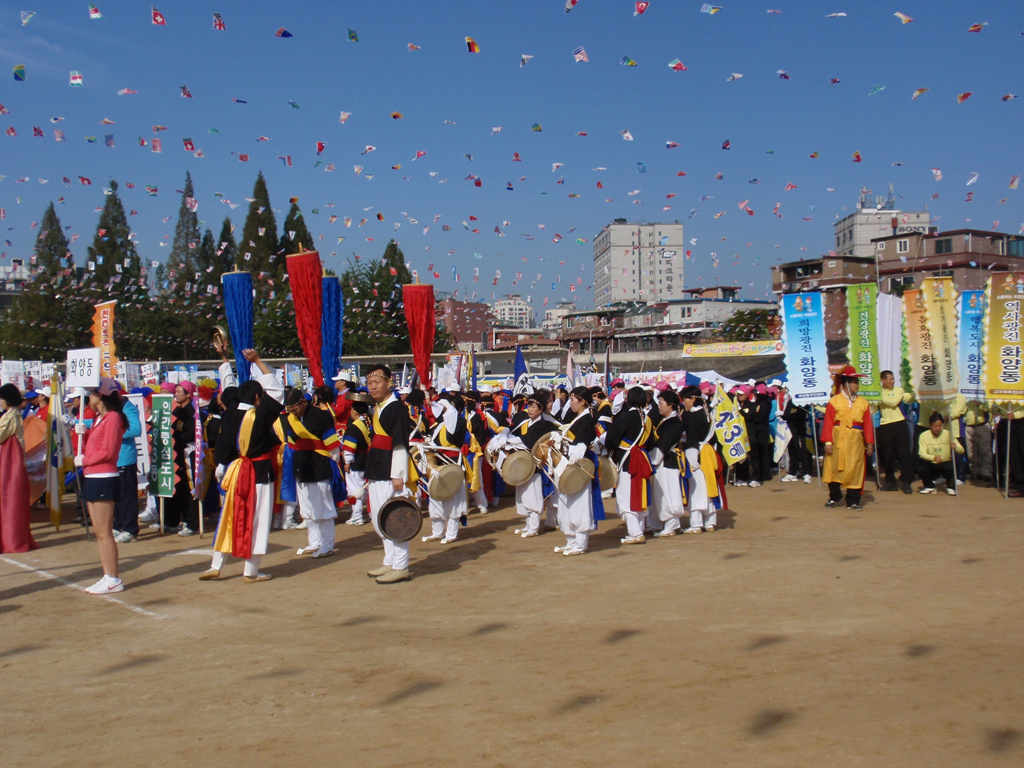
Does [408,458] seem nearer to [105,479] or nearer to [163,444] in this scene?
[105,479]

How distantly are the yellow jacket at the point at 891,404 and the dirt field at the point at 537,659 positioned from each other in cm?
341

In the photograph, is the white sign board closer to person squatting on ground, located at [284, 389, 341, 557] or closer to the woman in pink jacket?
the woman in pink jacket

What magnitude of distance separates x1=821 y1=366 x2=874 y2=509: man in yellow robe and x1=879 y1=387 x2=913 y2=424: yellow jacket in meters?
1.23

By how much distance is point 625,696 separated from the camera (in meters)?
3.83

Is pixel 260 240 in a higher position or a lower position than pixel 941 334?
higher

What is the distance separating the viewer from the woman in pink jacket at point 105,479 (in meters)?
6.09

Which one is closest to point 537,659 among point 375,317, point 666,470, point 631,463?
point 631,463

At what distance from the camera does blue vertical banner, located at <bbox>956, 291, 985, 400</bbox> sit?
10.3m

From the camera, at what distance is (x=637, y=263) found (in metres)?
98.6

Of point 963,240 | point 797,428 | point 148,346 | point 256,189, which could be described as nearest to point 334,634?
point 797,428

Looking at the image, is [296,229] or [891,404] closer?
[891,404]

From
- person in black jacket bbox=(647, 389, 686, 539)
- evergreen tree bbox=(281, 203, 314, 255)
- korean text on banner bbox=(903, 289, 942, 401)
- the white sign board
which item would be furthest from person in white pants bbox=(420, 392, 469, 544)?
evergreen tree bbox=(281, 203, 314, 255)

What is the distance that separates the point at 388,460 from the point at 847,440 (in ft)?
20.7

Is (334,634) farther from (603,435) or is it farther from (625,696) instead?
(603,435)
